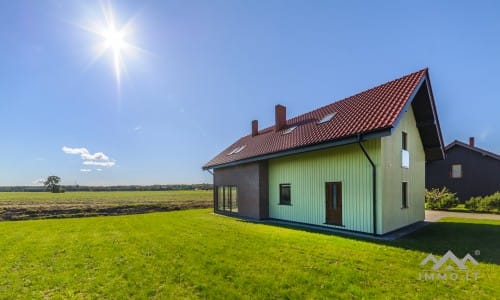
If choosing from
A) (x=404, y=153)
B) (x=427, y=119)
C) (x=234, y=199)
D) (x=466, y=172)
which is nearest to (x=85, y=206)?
(x=234, y=199)

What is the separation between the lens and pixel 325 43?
42.4 feet

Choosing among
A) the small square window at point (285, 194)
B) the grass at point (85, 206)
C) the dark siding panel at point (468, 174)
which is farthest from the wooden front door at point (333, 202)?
the dark siding panel at point (468, 174)

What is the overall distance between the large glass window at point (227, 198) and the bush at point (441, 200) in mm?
15330

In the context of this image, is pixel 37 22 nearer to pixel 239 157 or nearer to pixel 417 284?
pixel 239 157

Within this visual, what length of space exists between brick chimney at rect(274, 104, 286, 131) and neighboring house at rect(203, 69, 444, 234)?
2.02 ft

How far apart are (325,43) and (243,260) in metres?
11.5

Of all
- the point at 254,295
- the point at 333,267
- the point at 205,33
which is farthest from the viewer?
the point at 205,33

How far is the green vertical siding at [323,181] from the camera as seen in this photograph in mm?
9219

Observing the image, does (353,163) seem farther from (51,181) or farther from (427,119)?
(51,181)

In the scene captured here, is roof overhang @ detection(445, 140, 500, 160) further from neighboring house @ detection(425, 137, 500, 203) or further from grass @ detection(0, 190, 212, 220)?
grass @ detection(0, 190, 212, 220)

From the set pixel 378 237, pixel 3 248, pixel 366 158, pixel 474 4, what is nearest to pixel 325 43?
pixel 474 4

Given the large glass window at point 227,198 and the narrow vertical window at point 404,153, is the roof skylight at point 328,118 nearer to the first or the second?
the narrow vertical window at point 404,153

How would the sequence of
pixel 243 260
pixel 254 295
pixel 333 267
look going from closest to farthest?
pixel 254 295, pixel 333 267, pixel 243 260

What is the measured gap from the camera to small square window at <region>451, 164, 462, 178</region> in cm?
2073
